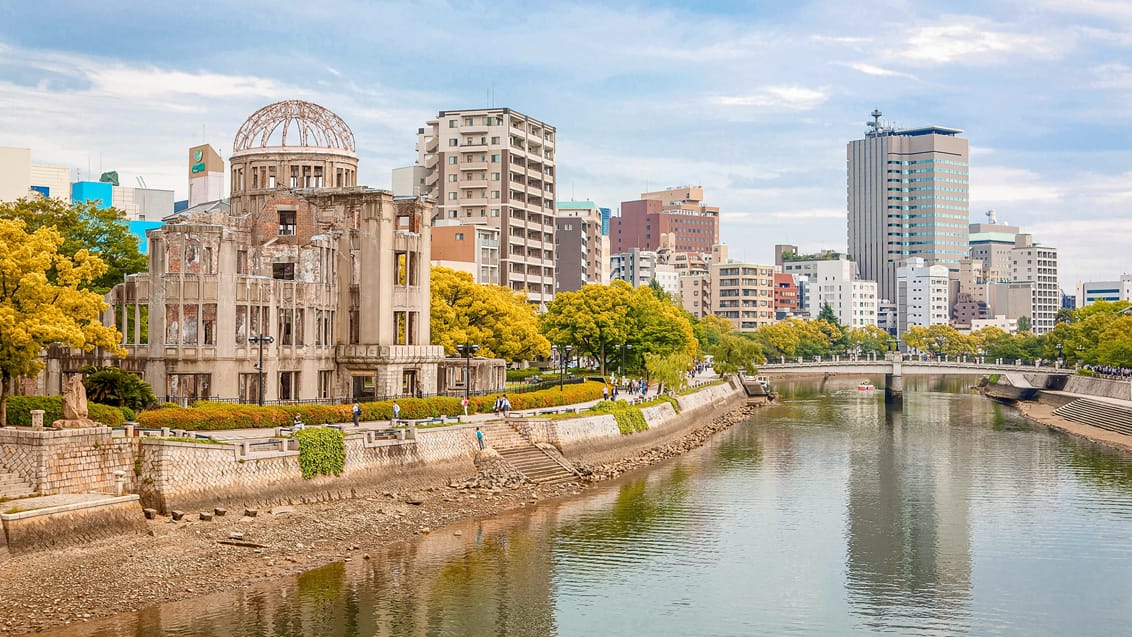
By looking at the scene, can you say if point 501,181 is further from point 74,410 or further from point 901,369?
point 74,410

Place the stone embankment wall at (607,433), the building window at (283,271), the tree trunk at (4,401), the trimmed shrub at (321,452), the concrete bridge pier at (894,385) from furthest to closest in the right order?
the concrete bridge pier at (894,385)
the building window at (283,271)
the stone embankment wall at (607,433)
the trimmed shrub at (321,452)
the tree trunk at (4,401)

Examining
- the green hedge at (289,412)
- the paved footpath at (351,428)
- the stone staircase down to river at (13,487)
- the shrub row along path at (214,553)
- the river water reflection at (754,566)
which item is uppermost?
the green hedge at (289,412)

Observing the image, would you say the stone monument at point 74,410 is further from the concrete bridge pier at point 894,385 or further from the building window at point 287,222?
the concrete bridge pier at point 894,385

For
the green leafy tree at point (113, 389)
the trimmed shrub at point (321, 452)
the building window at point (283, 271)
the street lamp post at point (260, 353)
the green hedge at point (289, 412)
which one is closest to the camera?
the trimmed shrub at point (321, 452)

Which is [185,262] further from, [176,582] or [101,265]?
[176,582]

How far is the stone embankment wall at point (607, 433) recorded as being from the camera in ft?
236

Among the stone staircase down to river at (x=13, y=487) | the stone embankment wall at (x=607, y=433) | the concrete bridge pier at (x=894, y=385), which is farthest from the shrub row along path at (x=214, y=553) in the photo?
the concrete bridge pier at (x=894, y=385)

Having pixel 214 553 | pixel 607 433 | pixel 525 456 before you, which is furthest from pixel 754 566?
pixel 607 433

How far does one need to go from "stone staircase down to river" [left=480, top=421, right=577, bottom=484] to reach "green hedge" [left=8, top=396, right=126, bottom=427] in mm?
21906

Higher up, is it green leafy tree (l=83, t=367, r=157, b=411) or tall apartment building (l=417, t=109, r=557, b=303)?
tall apartment building (l=417, t=109, r=557, b=303)

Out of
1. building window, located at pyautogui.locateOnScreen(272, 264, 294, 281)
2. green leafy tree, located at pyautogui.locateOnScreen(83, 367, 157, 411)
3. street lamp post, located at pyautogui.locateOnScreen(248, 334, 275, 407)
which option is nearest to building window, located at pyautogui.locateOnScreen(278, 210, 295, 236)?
building window, located at pyautogui.locateOnScreen(272, 264, 294, 281)

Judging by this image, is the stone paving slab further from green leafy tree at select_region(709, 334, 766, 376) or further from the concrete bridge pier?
the concrete bridge pier

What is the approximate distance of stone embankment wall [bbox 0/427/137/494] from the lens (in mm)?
43125

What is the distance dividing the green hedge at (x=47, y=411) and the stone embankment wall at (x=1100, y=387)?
103m
